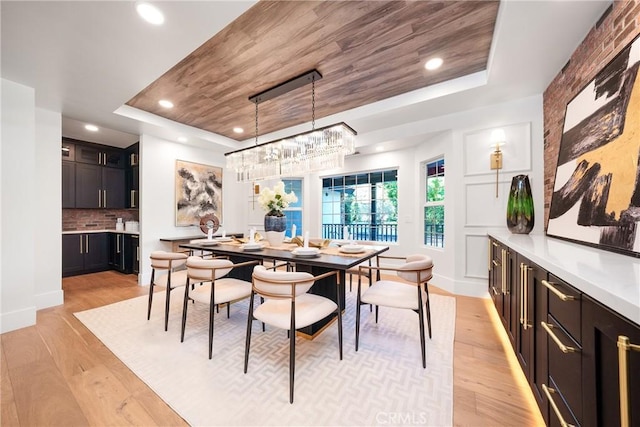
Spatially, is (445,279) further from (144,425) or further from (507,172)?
(144,425)

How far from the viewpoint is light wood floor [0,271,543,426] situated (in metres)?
1.36

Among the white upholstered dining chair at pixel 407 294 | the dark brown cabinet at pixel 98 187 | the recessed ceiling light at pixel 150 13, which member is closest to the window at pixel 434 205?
the white upholstered dining chair at pixel 407 294

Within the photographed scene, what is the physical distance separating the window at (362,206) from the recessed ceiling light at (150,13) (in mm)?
4041

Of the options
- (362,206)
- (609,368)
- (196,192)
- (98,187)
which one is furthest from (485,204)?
(98,187)

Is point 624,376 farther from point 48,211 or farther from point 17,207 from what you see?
point 48,211

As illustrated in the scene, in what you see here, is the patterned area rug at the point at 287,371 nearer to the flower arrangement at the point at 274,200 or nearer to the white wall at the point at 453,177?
the white wall at the point at 453,177

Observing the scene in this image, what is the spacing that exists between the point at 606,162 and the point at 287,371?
2.59 m

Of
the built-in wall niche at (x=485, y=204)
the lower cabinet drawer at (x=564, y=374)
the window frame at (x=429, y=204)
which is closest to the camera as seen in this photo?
the lower cabinet drawer at (x=564, y=374)

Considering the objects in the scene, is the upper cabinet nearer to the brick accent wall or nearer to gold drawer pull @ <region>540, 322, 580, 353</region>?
gold drawer pull @ <region>540, 322, 580, 353</region>

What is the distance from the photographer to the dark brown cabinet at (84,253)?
14.7ft

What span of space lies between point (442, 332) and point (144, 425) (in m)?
2.38

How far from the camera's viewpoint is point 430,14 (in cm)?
187

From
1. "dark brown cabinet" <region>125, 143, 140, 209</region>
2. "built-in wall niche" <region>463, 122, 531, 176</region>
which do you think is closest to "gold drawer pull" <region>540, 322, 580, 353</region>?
"built-in wall niche" <region>463, 122, 531, 176</region>

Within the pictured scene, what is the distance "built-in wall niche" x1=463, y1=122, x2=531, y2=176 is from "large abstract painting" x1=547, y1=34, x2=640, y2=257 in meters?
0.86
